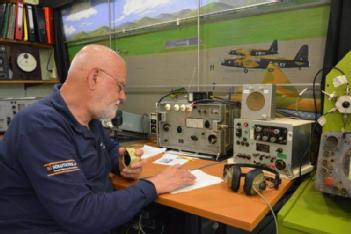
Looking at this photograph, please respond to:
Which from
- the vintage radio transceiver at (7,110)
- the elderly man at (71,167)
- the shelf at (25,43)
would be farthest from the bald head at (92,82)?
the shelf at (25,43)

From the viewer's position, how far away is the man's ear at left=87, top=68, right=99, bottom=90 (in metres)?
1.05

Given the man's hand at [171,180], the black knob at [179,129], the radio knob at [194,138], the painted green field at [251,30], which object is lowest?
the man's hand at [171,180]

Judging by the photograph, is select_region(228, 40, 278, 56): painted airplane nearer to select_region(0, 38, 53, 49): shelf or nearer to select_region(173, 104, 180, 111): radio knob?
select_region(173, 104, 180, 111): radio knob

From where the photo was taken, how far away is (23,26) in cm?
286

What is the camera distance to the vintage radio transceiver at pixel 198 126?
1.61m

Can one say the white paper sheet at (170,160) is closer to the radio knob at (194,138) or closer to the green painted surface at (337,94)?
the radio knob at (194,138)

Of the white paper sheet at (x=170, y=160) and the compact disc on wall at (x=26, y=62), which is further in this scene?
the compact disc on wall at (x=26, y=62)

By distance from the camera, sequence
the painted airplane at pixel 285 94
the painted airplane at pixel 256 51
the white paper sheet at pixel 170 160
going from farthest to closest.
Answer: the painted airplane at pixel 256 51
the painted airplane at pixel 285 94
the white paper sheet at pixel 170 160

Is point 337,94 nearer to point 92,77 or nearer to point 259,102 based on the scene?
point 259,102

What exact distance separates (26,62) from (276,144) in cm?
286

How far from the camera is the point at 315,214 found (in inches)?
39.6

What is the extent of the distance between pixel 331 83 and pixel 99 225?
126 cm

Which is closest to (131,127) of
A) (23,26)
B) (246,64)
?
(246,64)

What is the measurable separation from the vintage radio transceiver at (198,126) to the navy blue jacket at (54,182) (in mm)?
674
